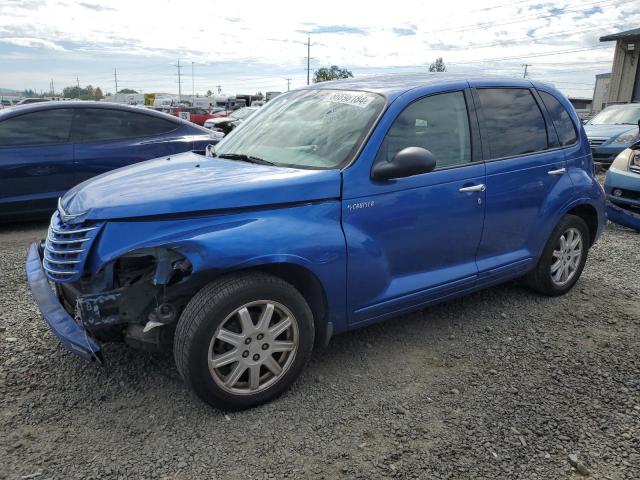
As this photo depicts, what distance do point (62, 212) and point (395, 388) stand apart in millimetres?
2124

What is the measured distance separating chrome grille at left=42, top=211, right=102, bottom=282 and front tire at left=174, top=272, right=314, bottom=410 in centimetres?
58

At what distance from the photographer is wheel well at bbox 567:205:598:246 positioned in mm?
4457

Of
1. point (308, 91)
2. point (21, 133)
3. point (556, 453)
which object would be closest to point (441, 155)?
point (308, 91)

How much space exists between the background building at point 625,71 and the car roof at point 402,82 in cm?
2306

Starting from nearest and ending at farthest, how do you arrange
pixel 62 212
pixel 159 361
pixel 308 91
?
pixel 62 212 → pixel 159 361 → pixel 308 91

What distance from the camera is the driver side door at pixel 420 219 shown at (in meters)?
3.08

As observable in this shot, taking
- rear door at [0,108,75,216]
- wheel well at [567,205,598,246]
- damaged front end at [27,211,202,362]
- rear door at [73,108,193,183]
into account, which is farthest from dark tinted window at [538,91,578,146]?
rear door at [0,108,75,216]

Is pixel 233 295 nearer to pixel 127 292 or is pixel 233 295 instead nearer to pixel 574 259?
pixel 127 292

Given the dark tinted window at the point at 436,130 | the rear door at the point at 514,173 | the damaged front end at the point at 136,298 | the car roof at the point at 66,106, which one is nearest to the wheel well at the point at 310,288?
the damaged front end at the point at 136,298

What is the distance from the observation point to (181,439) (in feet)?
8.63

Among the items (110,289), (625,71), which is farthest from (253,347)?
(625,71)

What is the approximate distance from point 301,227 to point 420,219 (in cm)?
84

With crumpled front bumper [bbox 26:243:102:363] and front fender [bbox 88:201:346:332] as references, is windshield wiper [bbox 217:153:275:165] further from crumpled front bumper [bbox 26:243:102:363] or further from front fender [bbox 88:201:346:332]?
crumpled front bumper [bbox 26:243:102:363]

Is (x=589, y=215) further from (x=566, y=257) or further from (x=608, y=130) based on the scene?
(x=608, y=130)
